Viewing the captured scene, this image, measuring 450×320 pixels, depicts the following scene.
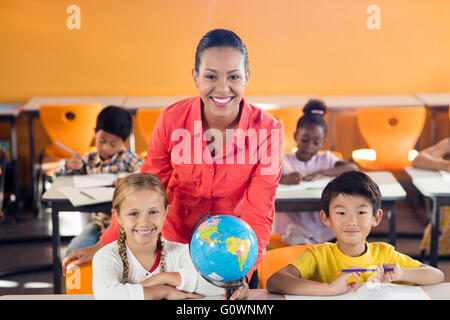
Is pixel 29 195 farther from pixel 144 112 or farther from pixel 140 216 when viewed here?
pixel 140 216

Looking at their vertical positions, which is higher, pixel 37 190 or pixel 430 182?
pixel 430 182

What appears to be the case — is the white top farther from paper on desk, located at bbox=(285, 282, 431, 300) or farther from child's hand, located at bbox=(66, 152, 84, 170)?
child's hand, located at bbox=(66, 152, 84, 170)

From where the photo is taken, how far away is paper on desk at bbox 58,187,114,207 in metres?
2.92

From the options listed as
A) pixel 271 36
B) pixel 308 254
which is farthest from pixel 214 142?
pixel 271 36

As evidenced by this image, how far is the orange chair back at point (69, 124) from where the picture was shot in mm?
4840

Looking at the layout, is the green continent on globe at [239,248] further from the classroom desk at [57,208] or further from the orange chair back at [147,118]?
the orange chair back at [147,118]

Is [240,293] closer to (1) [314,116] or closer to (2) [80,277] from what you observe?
(2) [80,277]

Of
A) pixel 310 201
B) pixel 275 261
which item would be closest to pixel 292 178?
pixel 310 201

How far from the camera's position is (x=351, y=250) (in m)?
2.09

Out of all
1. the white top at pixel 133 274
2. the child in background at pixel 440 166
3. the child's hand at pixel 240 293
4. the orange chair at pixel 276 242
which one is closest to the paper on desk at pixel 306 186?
the orange chair at pixel 276 242

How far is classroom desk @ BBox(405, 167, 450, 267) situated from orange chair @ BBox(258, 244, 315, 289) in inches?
45.2

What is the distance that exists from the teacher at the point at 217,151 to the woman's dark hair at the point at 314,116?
4.39ft

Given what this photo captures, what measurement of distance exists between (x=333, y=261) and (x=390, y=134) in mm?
2830

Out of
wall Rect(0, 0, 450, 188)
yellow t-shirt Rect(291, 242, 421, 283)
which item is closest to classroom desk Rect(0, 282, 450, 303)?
yellow t-shirt Rect(291, 242, 421, 283)
